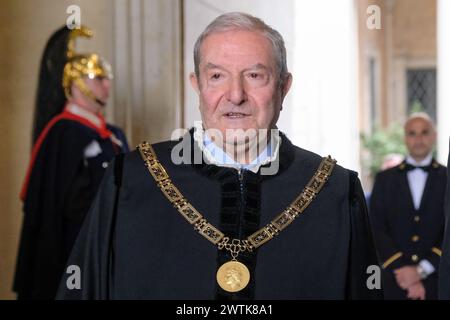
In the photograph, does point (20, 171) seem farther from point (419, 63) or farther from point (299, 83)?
point (419, 63)

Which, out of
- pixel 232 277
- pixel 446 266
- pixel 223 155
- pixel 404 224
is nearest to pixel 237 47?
pixel 223 155

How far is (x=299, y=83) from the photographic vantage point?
622 cm

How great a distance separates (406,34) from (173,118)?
15478 millimetres

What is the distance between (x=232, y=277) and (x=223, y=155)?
13.8 inches

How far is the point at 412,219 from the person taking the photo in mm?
5988

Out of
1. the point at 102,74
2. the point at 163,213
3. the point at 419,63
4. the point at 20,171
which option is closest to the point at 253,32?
the point at 163,213

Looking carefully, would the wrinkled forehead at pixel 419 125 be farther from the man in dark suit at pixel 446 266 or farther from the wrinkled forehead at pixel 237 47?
the wrinkled forehead at pixel 237 47

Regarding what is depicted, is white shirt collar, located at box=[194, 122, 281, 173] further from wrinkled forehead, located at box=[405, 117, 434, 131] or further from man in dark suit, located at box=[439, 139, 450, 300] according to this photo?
wrinkled forehead, located at box=[405, 117, 434, 131]

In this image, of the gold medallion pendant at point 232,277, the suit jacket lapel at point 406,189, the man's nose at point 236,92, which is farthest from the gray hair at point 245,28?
the suit jacket lapel at point 406,189

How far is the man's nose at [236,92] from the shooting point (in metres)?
2.62

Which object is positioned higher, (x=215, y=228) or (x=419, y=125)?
(x=419, y=125)

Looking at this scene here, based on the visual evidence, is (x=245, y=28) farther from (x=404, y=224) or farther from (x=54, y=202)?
(x=404, y=224)

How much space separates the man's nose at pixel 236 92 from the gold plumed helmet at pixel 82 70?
341 cm

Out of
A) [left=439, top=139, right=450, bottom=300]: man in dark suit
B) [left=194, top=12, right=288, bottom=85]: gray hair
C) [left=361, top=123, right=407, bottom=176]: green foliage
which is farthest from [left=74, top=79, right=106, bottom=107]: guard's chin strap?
[left=361, top=123, right=407, bottom=176]: green foliage
